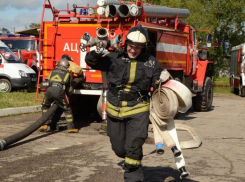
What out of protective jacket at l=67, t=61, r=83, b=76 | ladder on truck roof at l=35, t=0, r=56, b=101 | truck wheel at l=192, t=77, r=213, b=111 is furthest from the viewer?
truck wheel at l=192, t=77, r=213, b=111

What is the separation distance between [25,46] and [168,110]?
780 inches

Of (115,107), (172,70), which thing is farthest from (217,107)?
(115,107)

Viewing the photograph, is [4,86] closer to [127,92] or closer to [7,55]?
[7,55]

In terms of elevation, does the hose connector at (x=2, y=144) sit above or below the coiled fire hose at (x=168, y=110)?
below

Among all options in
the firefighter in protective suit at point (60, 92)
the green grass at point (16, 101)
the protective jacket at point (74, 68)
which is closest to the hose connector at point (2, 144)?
the firefighter in protective suit at point (60, 92)

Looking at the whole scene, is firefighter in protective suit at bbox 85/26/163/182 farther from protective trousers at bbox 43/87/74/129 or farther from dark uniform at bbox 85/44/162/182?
protective trousers at bbox 43/87/74/129

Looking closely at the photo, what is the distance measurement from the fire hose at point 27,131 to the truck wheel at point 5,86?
9.04m

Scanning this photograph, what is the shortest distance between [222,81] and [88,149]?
2936 cm

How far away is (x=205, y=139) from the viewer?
1040 cm

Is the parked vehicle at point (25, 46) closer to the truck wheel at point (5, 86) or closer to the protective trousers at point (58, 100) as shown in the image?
the truck wheel at point (5, 86)

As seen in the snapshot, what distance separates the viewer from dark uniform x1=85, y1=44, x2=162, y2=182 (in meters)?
5.89

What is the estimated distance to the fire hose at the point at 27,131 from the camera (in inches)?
344

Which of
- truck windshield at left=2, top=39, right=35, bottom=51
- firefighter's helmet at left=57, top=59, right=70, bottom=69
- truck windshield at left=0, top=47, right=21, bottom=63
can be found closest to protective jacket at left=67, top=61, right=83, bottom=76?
firefighter's helmet at left=57, top=59, right=70, bottom=69

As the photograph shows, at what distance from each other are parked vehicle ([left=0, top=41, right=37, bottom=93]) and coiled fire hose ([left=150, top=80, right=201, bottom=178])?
13788 mm
